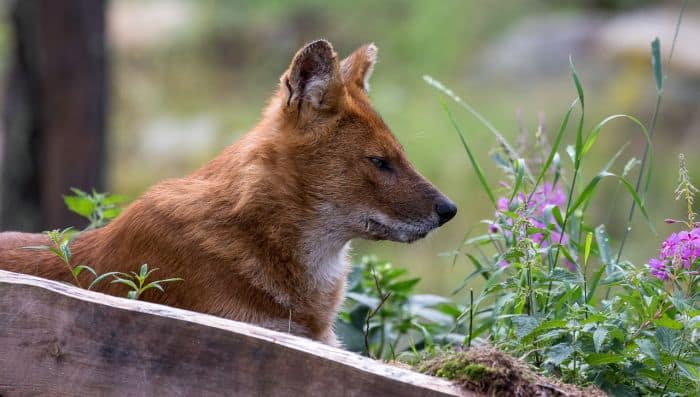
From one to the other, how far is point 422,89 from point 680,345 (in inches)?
380

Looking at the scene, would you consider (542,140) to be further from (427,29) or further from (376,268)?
(427,29)

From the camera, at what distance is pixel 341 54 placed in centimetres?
1262

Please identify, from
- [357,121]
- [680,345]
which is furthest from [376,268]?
[680,345]

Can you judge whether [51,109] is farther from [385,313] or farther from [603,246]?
[603,246]

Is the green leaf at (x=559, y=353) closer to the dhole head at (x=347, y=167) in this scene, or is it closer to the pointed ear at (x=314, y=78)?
the dhole head at (x=347, y=167)

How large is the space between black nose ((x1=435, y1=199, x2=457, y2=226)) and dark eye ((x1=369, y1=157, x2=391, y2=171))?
0.26m

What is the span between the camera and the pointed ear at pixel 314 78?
154 inches

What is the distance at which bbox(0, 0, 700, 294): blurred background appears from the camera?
25.6ft

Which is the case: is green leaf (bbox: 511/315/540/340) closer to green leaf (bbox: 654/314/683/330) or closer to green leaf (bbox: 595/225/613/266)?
green leaf (bbox: 654/314/683/330)

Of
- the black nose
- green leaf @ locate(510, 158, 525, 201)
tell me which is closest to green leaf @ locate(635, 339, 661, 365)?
green leaf @ locate(510, 158, 525, 201)

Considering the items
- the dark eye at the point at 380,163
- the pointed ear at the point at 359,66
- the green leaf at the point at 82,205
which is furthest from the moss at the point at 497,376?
the green leaf at the point at 82,205

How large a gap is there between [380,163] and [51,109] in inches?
175

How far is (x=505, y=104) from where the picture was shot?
38.5 feet

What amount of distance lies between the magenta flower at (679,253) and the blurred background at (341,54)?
528 cm
